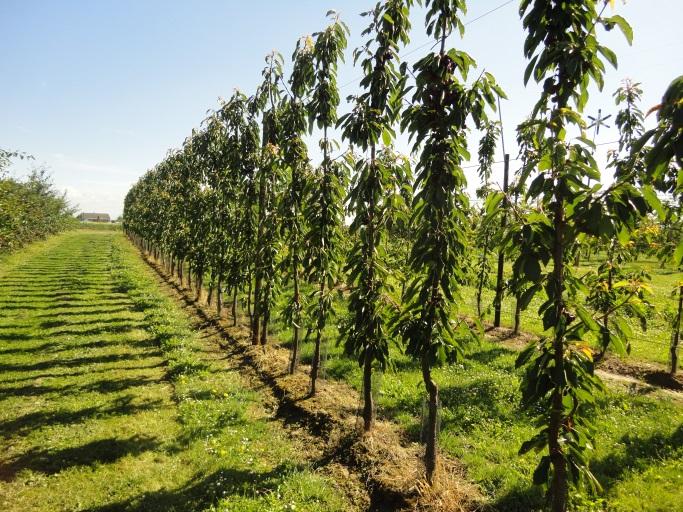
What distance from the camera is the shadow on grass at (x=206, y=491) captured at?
5.87m

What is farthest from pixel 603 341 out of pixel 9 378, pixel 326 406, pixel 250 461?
pixel 9 378

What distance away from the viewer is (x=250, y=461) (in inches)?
276

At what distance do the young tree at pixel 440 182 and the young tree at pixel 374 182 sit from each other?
3.94 ft

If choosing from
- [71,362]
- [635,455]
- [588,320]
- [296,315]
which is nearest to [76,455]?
[296,315]

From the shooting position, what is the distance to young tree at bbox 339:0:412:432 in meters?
6.56

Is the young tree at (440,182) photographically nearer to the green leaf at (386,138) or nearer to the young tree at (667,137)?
the green leaf at (386,138)

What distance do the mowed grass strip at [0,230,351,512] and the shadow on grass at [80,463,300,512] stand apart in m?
0.02

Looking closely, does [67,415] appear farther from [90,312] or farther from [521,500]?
[90,312]

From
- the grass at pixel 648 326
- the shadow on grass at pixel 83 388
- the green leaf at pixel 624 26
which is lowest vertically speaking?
the shadow on grass at pixel 83 388

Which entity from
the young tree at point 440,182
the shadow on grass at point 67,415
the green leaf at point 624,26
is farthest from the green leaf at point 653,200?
the shadow on grass at point 67,415

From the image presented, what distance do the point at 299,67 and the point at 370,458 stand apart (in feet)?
26.6

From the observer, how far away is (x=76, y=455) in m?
7.16

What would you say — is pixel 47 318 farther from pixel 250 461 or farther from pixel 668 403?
pixel 668 403

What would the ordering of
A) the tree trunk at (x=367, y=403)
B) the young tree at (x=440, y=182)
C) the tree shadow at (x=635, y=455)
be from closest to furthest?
the young tree at (x=440, y=182) < the tree shadow at (x=635, y=455) < the tree trunk at (x=367, y=403)
